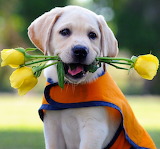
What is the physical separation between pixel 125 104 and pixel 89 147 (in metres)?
0.61

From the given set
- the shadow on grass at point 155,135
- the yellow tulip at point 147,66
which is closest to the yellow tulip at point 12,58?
the yellow tulip at point 147,66

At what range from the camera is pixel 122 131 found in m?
5.32

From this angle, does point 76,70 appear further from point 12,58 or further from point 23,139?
point 23,139

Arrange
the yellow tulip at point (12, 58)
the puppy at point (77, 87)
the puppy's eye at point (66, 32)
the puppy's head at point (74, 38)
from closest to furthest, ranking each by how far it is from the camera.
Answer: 1. the yellow tulip at point (12, 58)
2. the puppy's head at point (74, 38)
3. the puppy at point (77, 87)
4. the puppy's eye at point (66, 32)

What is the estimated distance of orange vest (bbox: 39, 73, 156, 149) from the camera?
5.06 metres

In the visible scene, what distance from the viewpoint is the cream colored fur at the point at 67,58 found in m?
4.98

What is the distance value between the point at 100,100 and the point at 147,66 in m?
0.60

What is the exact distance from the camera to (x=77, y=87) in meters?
5.14

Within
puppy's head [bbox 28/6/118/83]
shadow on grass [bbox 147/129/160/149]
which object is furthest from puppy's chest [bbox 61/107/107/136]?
shadow on grass [bbox 147/129/160/149]

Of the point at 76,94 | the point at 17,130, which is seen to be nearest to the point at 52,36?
the point at 76,94

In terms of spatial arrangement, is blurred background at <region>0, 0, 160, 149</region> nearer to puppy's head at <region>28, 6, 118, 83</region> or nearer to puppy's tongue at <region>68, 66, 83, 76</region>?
puppy's head at <region>28, 6, 118, 83</region>

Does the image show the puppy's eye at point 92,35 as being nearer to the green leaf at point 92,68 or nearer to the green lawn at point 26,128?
the green leaf at point 92,68

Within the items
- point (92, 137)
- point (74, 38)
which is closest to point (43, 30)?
point (74, 38)

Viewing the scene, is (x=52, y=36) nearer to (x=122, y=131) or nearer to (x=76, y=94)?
(x=76, y=94)
